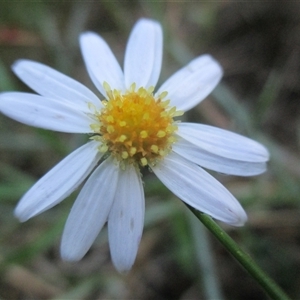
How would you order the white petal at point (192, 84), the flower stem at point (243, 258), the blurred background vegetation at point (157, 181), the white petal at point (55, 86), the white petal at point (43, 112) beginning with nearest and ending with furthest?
the flower stem at point (243, 258), the white petal at point (43, 112), the white petal at point (55, 86), the white petal at point (192, 84), the blurred background vegetation at point (157, 181)

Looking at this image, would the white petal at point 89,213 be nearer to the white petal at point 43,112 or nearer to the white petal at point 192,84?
the white petal at point 43,112

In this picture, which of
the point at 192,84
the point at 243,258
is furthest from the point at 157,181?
the point at 243,258

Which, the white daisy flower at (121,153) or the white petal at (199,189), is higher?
the white daisy flower at (121,153)

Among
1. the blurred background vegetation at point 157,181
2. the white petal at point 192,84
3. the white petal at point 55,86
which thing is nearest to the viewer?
the white petal at point 55,86

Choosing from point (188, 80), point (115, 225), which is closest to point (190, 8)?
point (188, 80)

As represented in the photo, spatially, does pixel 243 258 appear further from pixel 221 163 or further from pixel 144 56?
pixel 144 56

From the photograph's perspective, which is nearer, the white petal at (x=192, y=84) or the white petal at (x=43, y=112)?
the white petal at (x=43, y=112)

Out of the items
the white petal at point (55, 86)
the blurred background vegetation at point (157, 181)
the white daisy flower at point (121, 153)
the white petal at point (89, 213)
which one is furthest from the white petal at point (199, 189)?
the blurred background vegetation at point (157, 181)

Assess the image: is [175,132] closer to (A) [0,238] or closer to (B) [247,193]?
(B) [247,193]

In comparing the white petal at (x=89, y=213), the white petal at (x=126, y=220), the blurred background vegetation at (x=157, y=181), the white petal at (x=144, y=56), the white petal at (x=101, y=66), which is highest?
the white petal at (x=101, y=66)
